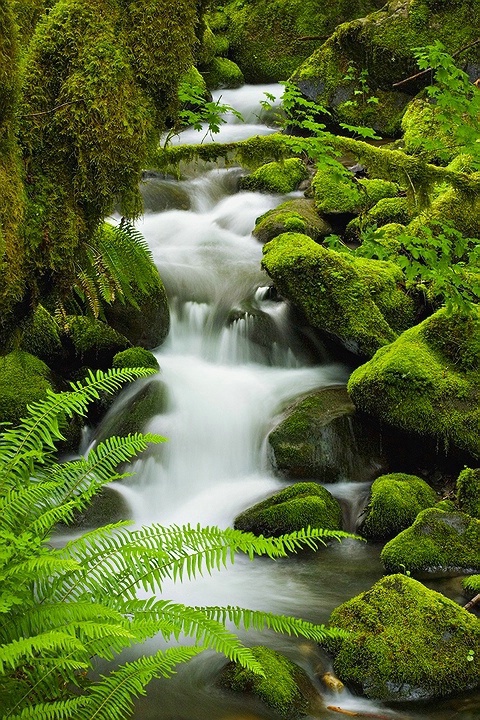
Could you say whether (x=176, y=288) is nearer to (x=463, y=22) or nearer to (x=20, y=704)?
(x=20, y=704)

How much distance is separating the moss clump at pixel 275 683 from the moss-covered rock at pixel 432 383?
133 inches

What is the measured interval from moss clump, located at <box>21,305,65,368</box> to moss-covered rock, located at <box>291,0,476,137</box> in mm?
9558

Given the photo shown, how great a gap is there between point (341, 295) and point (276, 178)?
505 cm

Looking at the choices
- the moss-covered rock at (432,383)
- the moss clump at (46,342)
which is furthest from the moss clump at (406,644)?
the moss clump at (46,342)

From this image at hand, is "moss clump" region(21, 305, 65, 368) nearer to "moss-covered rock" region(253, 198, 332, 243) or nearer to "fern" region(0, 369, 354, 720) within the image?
"moss-covered rock" region(253, 198, 332, 243)

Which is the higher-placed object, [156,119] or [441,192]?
[441,192]

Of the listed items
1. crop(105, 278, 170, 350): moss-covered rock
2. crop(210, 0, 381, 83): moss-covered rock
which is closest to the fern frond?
crop(105, 278, 170, 350): moss-covered rock

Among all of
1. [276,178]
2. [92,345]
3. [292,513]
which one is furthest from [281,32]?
[292,513]

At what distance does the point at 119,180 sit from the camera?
314cm

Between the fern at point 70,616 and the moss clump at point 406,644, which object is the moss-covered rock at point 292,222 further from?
the fern at point 70,616

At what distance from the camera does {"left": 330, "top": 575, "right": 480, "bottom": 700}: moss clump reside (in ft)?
14.5

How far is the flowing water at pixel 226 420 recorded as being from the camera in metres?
4.61

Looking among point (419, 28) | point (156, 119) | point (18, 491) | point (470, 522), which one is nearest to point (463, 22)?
point (419, 28)

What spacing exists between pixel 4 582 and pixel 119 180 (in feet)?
5.55
